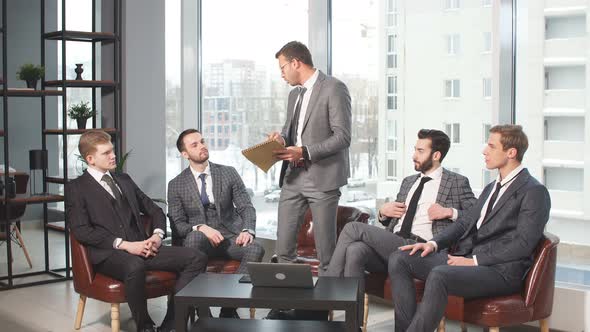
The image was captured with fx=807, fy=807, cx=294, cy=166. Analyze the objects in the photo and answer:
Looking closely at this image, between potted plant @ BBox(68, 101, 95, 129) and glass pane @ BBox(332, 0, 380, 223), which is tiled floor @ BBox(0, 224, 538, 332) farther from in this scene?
potted plant @ BBox(68, 101, 95, 129)

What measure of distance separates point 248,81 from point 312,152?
2690mm

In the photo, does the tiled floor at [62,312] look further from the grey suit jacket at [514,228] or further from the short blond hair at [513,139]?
the short blond hair at [513,139]

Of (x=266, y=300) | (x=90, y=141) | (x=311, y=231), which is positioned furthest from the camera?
(x=311, y=231)

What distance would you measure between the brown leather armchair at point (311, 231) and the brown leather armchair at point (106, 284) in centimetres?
90

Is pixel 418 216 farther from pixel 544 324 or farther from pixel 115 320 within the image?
pixel 115 320

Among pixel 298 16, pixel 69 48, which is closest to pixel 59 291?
pixel 298 16

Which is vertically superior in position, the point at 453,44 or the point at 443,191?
the point at 453,44

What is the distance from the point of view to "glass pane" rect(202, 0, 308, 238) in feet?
22.5

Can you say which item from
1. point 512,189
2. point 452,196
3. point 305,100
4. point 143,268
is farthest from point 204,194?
point 512,189

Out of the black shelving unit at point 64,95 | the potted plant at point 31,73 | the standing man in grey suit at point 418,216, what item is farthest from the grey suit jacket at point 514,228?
the potted plant at point 31,73

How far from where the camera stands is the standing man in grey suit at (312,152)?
461 centimetres

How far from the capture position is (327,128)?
4.70 meters

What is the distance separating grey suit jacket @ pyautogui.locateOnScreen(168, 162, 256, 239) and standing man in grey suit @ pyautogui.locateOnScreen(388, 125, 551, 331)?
3.93 ft

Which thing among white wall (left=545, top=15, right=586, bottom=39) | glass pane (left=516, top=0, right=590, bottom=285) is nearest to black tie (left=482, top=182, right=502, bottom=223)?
glass pane (left=516, top=0, right=590, bottom=285)
